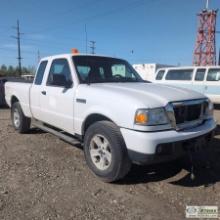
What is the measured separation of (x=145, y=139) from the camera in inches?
131

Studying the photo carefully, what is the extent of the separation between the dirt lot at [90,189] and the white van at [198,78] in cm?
724

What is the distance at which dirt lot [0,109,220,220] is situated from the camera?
3230 mm

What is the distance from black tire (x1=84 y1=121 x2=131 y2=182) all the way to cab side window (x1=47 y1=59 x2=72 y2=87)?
3.56ft

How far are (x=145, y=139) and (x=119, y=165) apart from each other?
1.94 feet

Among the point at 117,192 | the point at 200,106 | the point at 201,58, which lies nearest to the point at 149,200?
the point at 117,192

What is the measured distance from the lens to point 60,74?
15.8 ft

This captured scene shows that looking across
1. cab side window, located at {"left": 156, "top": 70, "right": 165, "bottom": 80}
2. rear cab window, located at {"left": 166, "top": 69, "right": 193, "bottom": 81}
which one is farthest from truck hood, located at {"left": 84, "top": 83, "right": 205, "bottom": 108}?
cab side window, located at {"left": 156, "top": 70, "right": 165, "bottom": 80}

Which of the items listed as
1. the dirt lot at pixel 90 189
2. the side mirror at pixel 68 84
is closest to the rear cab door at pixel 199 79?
the dirt lot at pixel 90 189

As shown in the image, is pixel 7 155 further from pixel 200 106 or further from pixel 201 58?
pixel 201 58

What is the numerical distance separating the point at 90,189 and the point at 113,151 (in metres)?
0.64

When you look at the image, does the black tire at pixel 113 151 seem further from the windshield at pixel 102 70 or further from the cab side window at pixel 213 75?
the cab side window at pixel 213 75

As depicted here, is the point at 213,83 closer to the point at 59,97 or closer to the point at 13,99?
the point at 13,99

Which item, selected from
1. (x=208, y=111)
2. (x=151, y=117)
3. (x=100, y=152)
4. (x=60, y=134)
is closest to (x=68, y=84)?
(x=60, y=134)

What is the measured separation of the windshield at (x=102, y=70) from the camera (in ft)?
15.7
